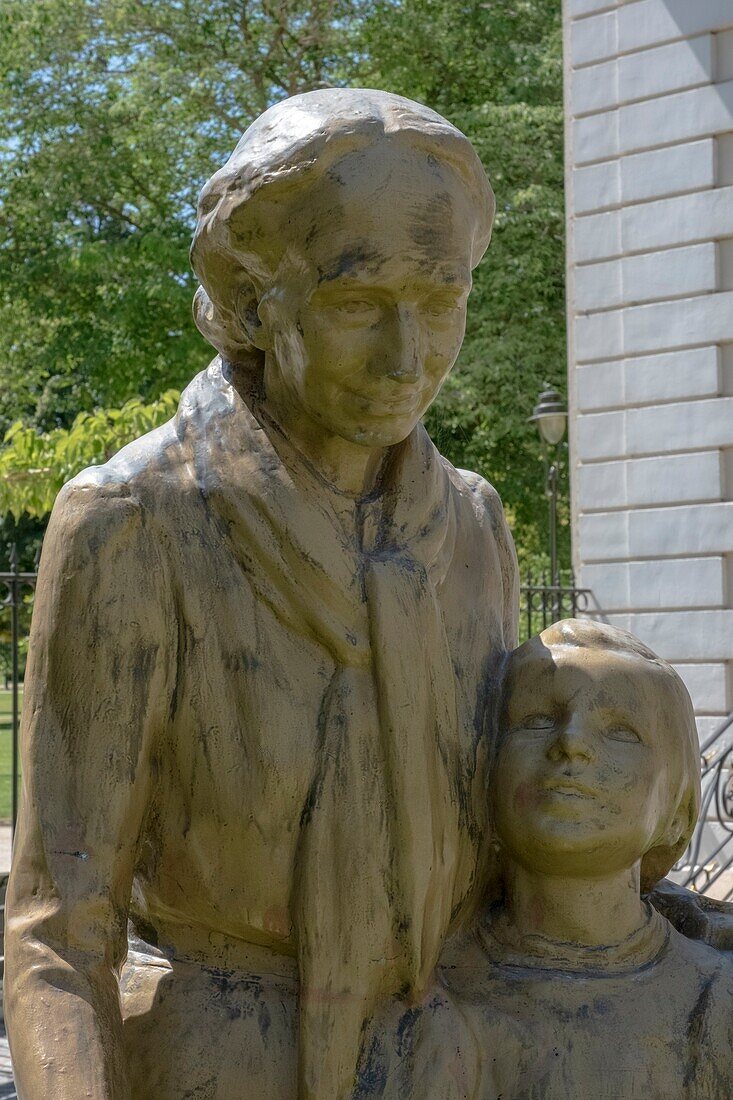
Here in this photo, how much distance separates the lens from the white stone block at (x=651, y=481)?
921 centimetres

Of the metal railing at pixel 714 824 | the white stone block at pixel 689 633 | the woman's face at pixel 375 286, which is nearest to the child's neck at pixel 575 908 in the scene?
the woman's face at pixel 375 286

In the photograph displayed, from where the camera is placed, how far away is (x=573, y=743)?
1.66m

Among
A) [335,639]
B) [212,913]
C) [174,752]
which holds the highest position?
[335,639]

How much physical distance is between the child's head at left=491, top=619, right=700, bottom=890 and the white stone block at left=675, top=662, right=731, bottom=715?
7.38 metres

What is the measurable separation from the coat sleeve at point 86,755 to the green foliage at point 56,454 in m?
8.00

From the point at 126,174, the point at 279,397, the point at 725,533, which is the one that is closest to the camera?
the point at 279,397

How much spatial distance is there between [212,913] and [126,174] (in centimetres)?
1769

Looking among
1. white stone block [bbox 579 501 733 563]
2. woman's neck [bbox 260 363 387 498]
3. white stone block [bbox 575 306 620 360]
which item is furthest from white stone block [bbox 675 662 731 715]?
woman's neck [bbox 260 363 387 498]

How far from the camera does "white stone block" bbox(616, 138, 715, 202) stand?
930 centimetres

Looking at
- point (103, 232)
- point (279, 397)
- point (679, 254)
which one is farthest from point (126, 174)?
point (279, 397)

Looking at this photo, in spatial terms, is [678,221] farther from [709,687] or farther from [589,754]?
[589,754]

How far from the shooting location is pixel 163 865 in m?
1.64

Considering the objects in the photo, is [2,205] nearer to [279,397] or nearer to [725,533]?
[725,533]

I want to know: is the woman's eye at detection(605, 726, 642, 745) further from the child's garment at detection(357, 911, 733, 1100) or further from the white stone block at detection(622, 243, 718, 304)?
the white stone block at detection(622, 243, 718, 304)
